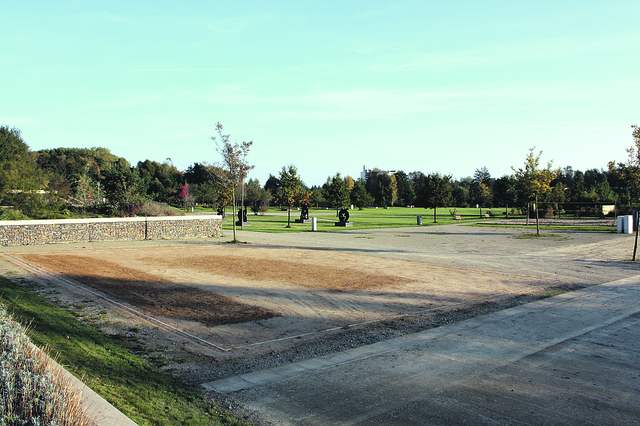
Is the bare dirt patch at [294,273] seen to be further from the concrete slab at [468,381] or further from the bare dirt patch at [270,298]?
the concrete slab at [468,381]

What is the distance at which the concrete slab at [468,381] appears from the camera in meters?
4.29

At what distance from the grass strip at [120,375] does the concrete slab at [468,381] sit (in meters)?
0.47

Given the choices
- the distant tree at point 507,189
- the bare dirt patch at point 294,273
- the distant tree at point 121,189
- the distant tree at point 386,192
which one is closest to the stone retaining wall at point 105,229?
the distant tree at point 121,189

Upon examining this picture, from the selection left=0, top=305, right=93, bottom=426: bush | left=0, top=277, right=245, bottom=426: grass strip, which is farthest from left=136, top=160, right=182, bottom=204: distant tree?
left=0, top=305, right=93, bottom=426: bush

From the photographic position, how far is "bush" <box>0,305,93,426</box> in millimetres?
2965

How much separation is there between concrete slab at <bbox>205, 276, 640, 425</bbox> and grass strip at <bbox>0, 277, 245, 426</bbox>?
0.47 metres

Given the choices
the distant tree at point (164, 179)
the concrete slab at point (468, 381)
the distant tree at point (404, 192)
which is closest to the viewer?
the concrete slab at point (468, 381)

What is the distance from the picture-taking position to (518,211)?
2370 inches

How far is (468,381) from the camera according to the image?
5.13 meters

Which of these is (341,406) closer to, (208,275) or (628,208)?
(208,275)

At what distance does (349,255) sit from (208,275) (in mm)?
6565

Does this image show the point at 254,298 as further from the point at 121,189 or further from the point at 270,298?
the point at 121,189

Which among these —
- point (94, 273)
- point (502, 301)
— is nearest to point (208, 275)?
point (94, 273)

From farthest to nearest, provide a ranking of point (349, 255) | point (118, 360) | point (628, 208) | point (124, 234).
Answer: point (628, 208)
point (124, 234)
point (349, 255)
point (118, 360)
